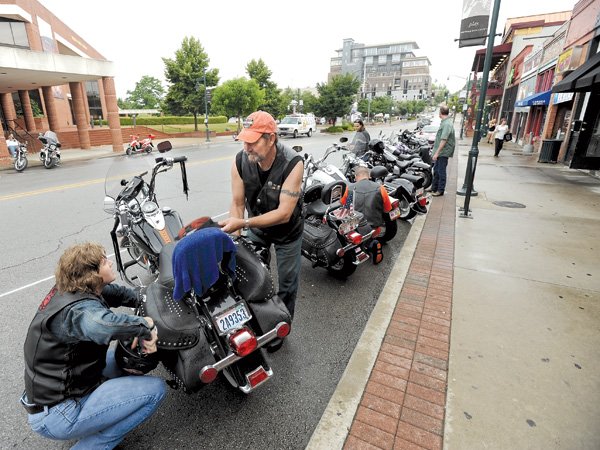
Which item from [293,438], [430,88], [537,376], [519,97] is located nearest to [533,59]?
[519,97]

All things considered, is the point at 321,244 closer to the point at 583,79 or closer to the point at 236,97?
the point at 583,79

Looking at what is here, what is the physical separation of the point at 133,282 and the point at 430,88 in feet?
484

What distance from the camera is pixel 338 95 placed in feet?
141

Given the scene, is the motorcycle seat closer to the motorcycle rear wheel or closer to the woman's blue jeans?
the woman's blue jeans

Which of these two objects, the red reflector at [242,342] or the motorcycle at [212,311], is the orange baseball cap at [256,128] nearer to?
the motorcycle at [212,311]

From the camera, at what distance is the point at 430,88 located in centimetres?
13212

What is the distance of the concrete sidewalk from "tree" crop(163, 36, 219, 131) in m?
32.2

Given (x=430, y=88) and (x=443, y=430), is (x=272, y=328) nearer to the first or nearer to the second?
(x=443, y=430)

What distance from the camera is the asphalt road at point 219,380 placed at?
2.28m

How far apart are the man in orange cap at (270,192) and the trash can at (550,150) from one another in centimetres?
1528

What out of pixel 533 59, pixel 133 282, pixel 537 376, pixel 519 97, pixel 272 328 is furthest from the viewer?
pixel 519 97

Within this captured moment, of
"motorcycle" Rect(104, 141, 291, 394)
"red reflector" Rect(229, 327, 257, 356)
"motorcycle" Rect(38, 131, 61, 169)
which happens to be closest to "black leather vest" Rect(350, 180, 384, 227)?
"motorcycle" Rect(104, 141, 291, 394)

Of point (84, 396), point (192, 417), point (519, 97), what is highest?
point (519, 97)

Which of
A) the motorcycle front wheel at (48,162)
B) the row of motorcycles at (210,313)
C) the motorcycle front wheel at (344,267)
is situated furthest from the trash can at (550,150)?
the motorcycle front wheel at (48,162)
